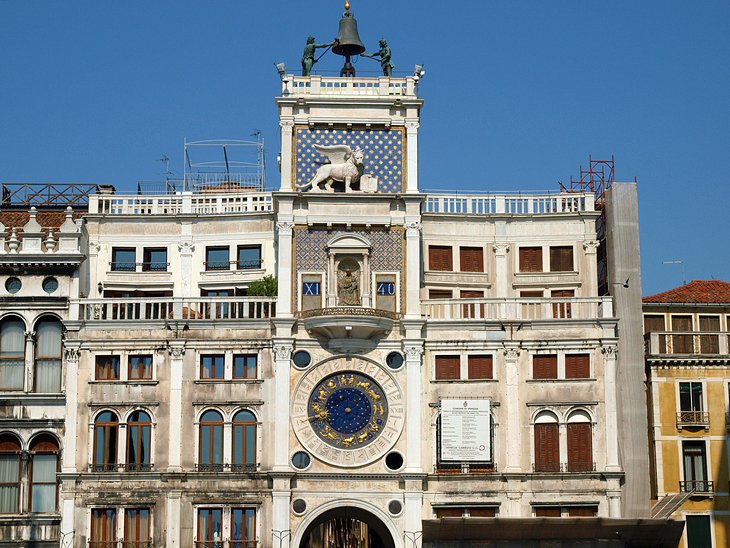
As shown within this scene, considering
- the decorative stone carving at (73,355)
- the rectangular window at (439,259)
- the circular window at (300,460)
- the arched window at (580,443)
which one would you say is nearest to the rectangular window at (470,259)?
the rectangular window at (439,259)

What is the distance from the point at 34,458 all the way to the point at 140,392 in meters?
6.13

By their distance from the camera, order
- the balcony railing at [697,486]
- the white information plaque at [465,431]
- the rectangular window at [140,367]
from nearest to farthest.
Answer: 1. the white information plaque at [465,431]
2. the rectangular window at [140,367]
3. the balcony railing at [697,486]

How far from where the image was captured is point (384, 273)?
73312 mm

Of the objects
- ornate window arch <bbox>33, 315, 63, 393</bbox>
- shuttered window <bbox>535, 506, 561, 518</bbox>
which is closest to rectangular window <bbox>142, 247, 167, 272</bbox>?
ornate window arch <bbox>33, 315, 63, 393</bbox>

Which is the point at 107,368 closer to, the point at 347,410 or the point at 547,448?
the point at 347,410

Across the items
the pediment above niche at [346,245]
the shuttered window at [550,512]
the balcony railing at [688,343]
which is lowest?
the shuttered window at [550,512]

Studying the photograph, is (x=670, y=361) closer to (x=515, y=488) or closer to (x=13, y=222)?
(x=515, y=488)

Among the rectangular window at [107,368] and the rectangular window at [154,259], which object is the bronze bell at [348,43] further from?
the rectangular window at [107,368]

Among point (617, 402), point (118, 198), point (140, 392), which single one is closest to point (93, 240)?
point (118, 198)

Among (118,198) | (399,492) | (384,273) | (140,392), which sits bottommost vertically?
(399,492)

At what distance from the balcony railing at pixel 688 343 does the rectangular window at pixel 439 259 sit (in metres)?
11.1

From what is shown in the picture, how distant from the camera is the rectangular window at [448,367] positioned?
238 ft

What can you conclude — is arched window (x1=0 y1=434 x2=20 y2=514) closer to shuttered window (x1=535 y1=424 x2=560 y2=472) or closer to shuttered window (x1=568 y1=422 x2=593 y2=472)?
shuttered window (x1=535 y1=424 x2=560 y2=472)

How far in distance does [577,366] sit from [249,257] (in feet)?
58.5
